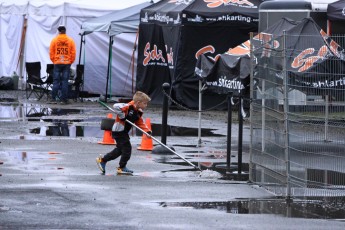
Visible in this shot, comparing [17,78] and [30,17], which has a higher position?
[30,17]

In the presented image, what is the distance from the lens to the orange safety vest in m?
27.7

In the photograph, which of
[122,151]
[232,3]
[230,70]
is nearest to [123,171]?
[122,151]

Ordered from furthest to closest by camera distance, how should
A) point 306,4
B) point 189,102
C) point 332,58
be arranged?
1. point 189,102
2. point 306,4
3. point 332,58

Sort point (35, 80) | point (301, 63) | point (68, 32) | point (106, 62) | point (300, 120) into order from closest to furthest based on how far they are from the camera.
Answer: point (300, 120) < point (301, 63) < point (35, 80) < point (106, 62) < point (68, 32)

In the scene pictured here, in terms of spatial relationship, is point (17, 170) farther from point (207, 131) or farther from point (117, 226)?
point (207, 131)

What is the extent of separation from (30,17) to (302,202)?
895 inches

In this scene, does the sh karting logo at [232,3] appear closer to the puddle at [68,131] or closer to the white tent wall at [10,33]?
the puddle at [68,131]

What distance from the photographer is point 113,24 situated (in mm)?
27344

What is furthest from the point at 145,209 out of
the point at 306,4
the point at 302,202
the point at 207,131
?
the point at 306,4

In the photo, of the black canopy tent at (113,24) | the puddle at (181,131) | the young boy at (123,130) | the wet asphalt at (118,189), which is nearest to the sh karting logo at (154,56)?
the black canopy tent at (113,24)

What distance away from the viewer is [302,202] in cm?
1153

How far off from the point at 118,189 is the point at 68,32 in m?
20.2

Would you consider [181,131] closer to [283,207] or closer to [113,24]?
[113,24]

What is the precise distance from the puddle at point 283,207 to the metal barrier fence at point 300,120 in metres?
0.37
